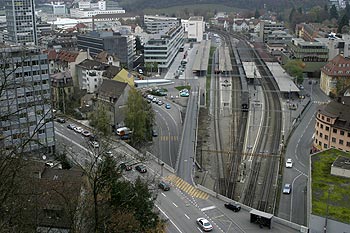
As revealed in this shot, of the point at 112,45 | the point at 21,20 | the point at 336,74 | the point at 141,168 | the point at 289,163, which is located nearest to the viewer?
the point at 141,168

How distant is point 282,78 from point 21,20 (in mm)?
23696

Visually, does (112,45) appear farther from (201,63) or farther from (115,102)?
(115,102)

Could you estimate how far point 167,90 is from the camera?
3219 cm

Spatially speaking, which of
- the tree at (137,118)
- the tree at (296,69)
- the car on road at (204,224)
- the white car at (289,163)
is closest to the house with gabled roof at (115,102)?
the tree at (137,118)

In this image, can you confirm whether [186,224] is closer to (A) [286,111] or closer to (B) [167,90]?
(A) [286,111]

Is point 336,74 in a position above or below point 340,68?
below

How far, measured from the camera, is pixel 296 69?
3338 centimetres

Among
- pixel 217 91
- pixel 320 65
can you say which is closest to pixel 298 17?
pixel 320 65

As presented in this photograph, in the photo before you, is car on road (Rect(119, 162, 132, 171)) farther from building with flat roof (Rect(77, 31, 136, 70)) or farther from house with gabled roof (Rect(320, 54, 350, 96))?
building with flat roof (Rect(77, 31, 136, 70))

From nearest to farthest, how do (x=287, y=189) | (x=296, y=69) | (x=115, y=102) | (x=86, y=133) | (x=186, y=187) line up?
1. (x=186, y=187)
2. (x=287, y=189)
3. (x=86, y=133)
4. (x=115, y=102)
5. (x=296, y=69)

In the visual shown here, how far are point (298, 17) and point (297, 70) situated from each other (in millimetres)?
33318

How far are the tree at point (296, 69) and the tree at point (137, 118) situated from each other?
1547cm

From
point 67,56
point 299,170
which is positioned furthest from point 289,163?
point 67,56

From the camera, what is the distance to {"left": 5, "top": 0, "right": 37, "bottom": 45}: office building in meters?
39.9
